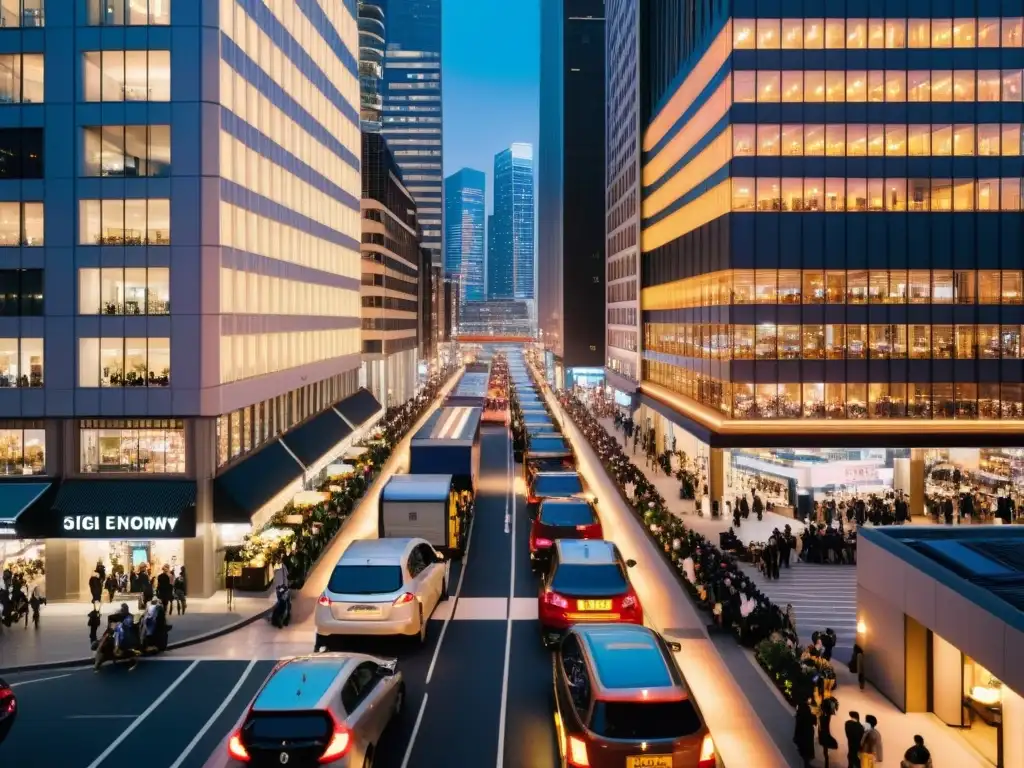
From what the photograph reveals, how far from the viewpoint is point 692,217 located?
56.8 metres

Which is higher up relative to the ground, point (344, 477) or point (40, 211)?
point (40, 211)

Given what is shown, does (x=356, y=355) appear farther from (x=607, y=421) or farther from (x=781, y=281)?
(x=607, y=421)

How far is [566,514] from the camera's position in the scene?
30625 mm

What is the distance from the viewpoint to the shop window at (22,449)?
29844 millimetres

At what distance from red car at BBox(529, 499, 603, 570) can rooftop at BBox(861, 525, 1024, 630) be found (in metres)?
10.0

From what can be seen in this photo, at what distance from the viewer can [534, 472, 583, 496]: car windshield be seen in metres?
36.6

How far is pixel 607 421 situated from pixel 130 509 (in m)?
71.1

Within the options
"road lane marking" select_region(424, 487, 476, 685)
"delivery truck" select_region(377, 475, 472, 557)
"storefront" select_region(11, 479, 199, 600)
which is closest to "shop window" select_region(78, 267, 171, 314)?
"storefront" select_region(11, 479, 199, 600)

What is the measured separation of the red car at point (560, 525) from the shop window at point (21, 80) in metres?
19.7

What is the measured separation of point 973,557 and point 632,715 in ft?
30.1

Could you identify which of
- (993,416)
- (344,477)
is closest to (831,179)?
(993,416)

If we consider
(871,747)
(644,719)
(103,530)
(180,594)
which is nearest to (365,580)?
(180,594)

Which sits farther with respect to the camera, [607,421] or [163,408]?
[607,421]

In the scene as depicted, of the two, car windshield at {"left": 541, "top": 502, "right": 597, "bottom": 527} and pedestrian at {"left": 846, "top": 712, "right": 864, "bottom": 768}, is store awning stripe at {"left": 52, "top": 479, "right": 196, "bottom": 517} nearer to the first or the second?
car windshield at {"left": 541, "top": 502, "right": 597, "bottom": 527}
